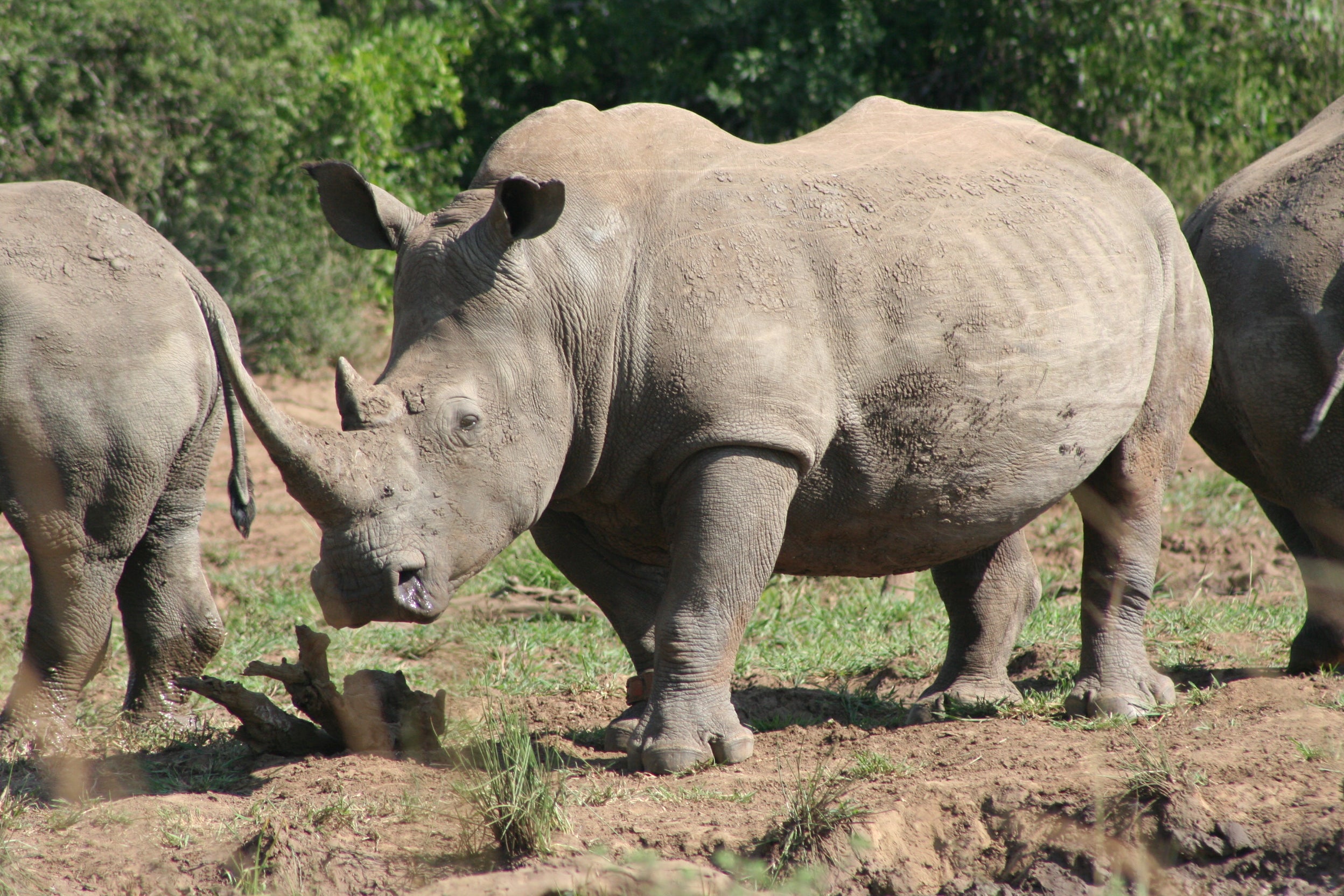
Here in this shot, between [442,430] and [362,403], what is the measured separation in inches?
8.7

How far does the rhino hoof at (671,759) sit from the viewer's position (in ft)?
13.3

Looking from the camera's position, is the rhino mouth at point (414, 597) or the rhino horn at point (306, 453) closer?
the rhino horn at point (306, 453)

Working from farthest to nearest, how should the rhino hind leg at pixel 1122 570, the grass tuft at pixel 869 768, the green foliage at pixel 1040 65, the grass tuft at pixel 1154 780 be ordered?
the green foliage at pixel 1040 65, the rhino hind leg at pixel 1122 570, the grass tuft at pixel 869 768, the grass tuft at pixel 1154 780

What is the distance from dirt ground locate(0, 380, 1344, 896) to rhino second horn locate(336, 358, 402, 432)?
0.98 metres

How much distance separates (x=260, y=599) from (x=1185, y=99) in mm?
8494

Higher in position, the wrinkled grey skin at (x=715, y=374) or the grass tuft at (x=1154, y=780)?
the wrinkled grey skin at (x=715, y=374)

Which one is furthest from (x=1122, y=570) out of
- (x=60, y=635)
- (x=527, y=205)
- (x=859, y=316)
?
(x=60, y=635)

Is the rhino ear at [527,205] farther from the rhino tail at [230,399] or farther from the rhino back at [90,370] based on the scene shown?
the rhino back at [90,370]

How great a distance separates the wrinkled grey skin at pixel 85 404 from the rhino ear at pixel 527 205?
1366mm

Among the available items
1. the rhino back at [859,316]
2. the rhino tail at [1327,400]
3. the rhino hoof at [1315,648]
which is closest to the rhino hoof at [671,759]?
the rhino back at [859,316]

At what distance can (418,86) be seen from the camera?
1329 cm

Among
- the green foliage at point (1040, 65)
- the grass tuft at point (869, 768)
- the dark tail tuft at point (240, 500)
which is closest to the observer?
the grass tuft at point (869, 768)

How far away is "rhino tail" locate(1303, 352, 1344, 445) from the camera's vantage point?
14.9 ft

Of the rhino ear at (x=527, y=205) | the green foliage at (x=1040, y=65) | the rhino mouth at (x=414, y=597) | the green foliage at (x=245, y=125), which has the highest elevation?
the green foliage at (x=1040, y=65)
